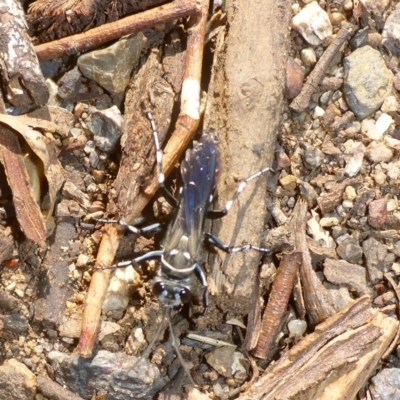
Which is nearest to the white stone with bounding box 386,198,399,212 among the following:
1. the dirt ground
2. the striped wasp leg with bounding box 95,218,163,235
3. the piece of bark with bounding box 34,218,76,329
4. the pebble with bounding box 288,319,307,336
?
the dirt ground

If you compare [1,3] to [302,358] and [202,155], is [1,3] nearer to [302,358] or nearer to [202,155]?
[202,155]

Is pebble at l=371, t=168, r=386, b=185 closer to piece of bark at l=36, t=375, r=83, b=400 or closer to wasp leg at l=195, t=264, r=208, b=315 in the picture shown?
wasp leg at l=195, t=264, r=208, b=315

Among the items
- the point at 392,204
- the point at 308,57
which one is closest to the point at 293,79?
the point at 308,57

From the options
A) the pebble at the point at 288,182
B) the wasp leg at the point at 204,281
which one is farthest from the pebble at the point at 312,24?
the wasp leg at the point at 204,281

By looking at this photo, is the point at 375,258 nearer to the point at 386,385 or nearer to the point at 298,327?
the point at 298,327

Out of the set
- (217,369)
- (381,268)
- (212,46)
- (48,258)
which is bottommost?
(217,369)

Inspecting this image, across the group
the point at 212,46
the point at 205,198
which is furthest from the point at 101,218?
the point at 212,46
